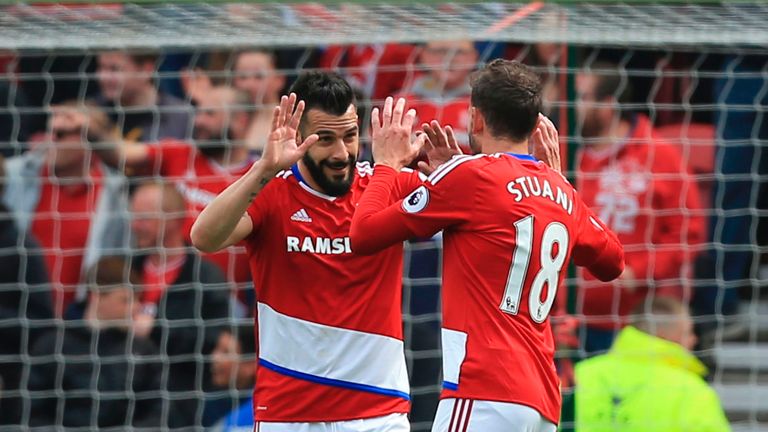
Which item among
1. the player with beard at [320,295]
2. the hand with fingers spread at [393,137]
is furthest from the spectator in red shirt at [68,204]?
the hand with fingers spread at [393,137]

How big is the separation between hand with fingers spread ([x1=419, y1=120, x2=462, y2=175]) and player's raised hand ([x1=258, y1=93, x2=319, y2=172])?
1.32 ft

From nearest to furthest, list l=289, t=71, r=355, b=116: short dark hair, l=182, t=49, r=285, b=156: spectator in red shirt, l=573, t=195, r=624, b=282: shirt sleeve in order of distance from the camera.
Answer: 1. l=573, t=195, r=624, b=282: shirt sleeve
2. l=289, t=71, r=355, b=116: short dark hair
3. l=182, t=49, r=285, b=156: spectator in red shirt

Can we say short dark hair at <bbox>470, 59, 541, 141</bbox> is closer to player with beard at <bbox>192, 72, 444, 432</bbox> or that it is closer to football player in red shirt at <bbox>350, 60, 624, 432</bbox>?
football player in red shirt at <bbox>350, 60, 624, 432</bbox>

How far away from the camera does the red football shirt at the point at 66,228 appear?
26.1ft

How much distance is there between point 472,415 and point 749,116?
12.8 ft

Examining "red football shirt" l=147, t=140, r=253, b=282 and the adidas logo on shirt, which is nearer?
the adidas logo on shirt

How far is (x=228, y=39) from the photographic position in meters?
6.43

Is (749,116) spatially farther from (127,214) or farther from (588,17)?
(127,214)

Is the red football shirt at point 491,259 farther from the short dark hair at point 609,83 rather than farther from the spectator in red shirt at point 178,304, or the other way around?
the spectator in red shirt at point 178,304

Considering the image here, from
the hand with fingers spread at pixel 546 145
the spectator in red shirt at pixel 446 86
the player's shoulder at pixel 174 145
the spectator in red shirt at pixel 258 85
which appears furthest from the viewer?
the player's shoulder at pixel 174 145

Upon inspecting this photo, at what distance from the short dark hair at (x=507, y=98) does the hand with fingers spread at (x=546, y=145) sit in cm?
24

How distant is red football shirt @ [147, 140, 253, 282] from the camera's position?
7574 mm

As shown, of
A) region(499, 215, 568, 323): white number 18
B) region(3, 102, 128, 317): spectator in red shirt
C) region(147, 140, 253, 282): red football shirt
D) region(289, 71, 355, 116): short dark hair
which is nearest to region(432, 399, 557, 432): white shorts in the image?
region(499, 215, 568, 323): white number 18

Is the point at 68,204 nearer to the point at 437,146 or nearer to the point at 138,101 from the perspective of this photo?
the point at 138,101
